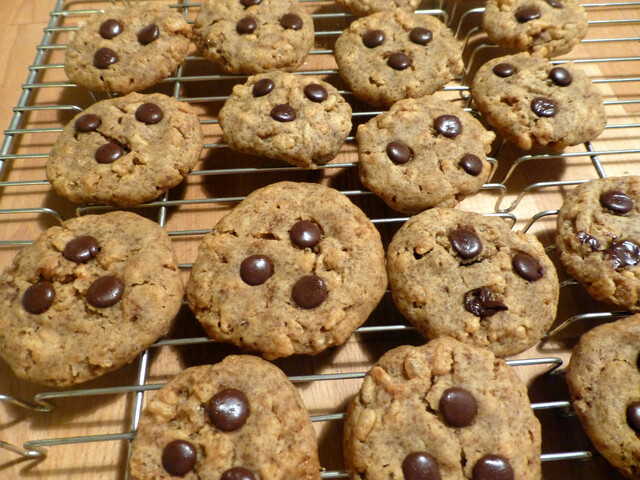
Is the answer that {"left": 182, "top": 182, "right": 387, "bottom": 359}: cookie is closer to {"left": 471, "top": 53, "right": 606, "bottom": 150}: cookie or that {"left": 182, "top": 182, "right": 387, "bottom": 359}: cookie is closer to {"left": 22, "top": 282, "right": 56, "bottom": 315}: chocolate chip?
{"left": 22, "top": 282, "right": 56, "bottom": 315}: chocolate chip

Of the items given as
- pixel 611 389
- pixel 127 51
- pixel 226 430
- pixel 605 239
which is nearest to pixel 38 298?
pixel 226 430

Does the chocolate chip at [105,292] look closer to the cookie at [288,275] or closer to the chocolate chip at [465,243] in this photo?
the cookie at [288,275]

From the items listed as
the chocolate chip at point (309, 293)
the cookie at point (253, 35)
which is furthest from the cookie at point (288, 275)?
the cookie at point (253, 35)

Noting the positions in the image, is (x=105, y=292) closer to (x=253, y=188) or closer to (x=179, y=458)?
(x=179, y=458)

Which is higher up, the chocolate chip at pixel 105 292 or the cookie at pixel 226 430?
the chocolate chip at pixel 105 292

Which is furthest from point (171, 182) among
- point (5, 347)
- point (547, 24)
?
point (547, 24)

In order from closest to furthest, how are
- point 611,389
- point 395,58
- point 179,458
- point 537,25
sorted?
point 179,458
point 611,389
point 395,58
point 537,25

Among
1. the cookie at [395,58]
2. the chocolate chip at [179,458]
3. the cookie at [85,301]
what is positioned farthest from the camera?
the cookie at [395,58]
